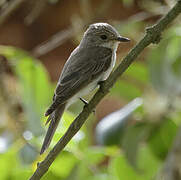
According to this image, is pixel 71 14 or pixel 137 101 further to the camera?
pixel 71 14

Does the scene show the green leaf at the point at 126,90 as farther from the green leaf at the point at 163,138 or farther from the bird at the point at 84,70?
the bird at the point at 84,70

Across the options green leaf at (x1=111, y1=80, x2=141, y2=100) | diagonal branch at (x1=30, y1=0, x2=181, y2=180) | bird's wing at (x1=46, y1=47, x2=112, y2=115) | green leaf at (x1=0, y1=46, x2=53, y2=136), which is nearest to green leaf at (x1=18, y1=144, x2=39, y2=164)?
green leaf at (x1=0, y1=46, x2=53, y2=136)

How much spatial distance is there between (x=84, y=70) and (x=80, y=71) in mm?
22

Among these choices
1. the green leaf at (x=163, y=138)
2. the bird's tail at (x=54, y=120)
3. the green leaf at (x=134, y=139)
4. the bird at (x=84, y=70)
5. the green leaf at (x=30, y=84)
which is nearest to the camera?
the bird's tail at (x=54, y=120)

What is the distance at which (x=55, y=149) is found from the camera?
1.68 metres

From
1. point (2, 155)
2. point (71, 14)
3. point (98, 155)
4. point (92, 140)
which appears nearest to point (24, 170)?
point (2, 155)

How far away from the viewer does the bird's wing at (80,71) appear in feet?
7.04

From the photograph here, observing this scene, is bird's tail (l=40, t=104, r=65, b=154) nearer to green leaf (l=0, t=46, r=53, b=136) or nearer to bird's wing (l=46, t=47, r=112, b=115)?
bird's wing (l=46, t=47, r=112, b=115)

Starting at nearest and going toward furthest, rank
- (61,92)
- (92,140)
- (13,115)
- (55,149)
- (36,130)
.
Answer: (55,149), (61,92), (36,130), (13,115), (92,140)

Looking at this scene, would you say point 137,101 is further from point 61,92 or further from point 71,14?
point 71,14

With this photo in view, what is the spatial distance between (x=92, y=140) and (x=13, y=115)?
64.0 inches

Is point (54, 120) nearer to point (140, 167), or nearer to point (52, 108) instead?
point (52, 108)

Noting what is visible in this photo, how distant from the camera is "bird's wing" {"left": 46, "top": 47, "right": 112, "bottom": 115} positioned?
7.04ft

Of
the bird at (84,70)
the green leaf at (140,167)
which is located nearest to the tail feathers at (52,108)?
the bird at (84,70)
